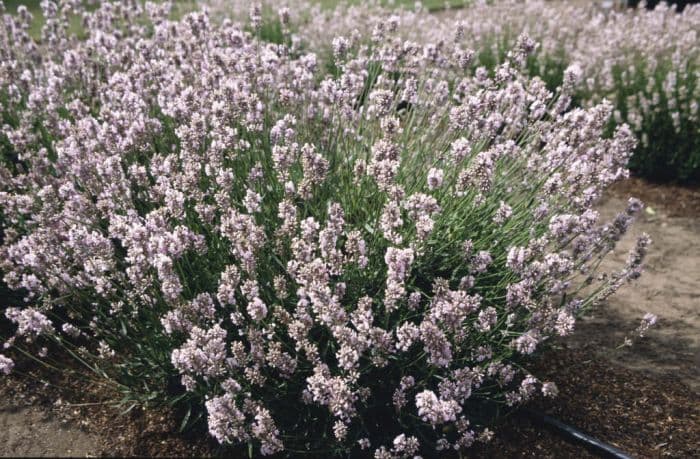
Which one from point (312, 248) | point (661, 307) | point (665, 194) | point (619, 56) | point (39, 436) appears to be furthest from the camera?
point (619, 56)

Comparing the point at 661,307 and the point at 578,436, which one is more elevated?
the point at 578,436

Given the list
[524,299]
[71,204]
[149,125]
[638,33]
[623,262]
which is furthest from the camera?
[638,33]

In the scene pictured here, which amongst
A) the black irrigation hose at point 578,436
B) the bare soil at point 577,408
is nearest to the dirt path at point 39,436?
the bare soil at point 577,408

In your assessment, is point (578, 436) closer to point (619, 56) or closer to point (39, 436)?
point (39, 436)

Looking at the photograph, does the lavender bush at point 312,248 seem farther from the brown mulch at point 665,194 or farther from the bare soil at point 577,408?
the brown mulch at point 665,194

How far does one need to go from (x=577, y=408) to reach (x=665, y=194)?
11.6 ft

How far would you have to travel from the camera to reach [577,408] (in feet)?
10.8

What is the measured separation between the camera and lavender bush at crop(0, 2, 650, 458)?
7.80 feet

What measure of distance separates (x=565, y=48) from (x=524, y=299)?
6.08 m

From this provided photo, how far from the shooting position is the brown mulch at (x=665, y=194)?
19.0 ft

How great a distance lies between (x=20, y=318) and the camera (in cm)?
267

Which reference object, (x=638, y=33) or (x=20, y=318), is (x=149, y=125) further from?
(x=638, y=33)

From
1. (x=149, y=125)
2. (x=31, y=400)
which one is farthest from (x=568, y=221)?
(x=31, y=400)

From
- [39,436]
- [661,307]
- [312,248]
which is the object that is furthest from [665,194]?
[39,436]
